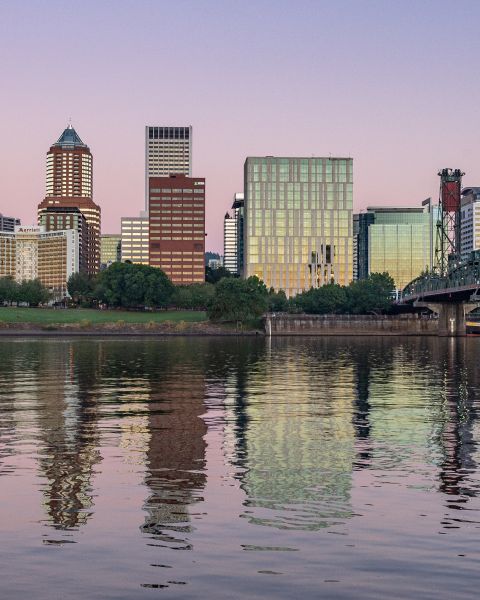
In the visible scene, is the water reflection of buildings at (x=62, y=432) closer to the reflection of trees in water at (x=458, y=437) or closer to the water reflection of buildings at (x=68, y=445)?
the water reflection of buildings at (x=68, y=445)

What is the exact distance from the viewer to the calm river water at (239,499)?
1764 cm

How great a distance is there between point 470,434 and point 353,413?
30.3 feet

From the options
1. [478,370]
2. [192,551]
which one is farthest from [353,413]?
[478,370]

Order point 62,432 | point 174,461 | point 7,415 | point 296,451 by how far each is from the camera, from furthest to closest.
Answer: point 7,415
point 62,432
point 296,451
point 174,461

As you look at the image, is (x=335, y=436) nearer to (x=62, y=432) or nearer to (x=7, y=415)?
(x=62, y=432)

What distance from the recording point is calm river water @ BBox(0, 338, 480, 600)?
57.9ft

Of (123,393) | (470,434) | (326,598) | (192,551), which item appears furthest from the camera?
(123,393)

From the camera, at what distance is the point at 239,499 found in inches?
976

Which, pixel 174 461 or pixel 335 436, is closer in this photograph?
pixel 174 461

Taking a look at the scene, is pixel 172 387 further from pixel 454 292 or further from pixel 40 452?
pixel 454 292

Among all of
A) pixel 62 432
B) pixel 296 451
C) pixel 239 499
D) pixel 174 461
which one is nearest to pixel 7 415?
pixel 62 432

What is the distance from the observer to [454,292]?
183 m

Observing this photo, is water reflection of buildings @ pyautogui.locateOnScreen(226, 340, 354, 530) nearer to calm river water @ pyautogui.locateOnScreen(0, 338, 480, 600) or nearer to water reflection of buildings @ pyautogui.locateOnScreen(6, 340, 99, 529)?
calm river water @ pyautogui.locateOnScreen(0, 338, 480, 600)

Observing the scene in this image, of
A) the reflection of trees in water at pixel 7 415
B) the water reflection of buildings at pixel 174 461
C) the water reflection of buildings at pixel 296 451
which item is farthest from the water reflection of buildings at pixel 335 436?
the reflection of trees in water at pixel 7 415
